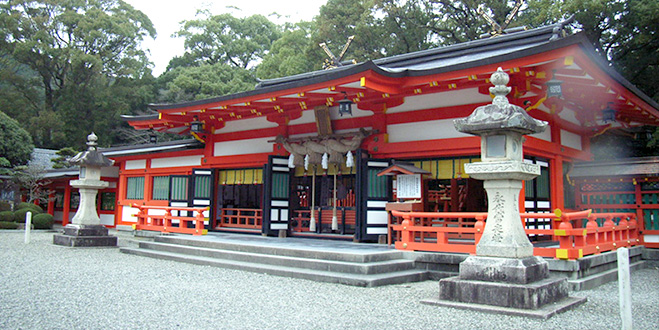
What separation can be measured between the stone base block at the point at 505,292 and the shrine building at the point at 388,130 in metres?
3.43

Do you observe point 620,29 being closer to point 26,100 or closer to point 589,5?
point 589,5

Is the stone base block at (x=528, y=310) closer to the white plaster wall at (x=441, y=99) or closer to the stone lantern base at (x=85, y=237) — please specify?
the white plaster wall at (x=441, y=99)

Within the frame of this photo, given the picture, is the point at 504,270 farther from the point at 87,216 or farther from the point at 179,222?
the point at 87,216

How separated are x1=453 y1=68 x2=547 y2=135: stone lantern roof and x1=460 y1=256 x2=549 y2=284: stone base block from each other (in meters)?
1.61

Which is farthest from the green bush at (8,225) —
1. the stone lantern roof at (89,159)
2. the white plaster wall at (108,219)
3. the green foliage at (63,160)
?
the stone lantern roof at (89,159)

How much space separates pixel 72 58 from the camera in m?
33.6

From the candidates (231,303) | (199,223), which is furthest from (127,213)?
(231,303)

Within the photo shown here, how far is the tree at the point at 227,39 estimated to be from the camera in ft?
131

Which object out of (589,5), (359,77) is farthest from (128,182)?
(589,5)

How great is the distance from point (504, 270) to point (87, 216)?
36.7 feet

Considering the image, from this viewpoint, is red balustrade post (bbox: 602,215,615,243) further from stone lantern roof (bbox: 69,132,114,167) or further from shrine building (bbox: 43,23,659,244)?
stone lantern roof (bbox: 69,132,114,167)

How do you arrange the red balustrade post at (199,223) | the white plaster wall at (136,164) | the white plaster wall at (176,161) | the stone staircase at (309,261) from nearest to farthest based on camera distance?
the stone staircase at (309,261) → the red balustrade post at (199,223) → the white plaster wall at (176,161) → the white plaster wall at (136,164)

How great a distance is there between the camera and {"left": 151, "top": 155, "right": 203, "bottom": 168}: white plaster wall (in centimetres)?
1582

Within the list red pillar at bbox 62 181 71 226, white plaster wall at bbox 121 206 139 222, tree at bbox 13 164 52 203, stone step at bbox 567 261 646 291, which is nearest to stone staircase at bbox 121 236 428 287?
stone step at bbox 567 261 646 291
